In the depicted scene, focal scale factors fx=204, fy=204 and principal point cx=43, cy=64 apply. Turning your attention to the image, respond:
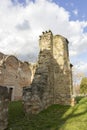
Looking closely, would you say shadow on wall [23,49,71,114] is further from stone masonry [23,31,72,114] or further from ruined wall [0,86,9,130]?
ruined wall [0,86,9,130]

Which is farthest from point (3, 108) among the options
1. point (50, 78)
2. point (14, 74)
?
point (14, 74)

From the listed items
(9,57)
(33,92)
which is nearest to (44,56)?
Answer: (33,92)

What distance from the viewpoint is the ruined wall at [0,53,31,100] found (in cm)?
2296

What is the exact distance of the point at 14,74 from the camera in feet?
82.3

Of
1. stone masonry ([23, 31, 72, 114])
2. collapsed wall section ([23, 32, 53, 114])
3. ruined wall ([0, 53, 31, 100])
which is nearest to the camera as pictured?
collapsed wall section ([23, 32, 53, 114])

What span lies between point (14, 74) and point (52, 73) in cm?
1251

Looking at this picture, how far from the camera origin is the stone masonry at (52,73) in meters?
11.5

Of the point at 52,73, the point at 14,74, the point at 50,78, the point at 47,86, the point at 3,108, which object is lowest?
the point at 3,108

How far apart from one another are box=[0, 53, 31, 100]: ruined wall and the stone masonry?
10109 millimetres

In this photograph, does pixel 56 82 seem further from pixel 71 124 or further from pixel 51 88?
pixel 71 124

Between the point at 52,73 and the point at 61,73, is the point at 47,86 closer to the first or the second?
the point at 52,73

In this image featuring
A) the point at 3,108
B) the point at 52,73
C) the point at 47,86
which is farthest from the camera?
the point at 52,73

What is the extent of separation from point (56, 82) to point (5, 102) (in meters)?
6.16

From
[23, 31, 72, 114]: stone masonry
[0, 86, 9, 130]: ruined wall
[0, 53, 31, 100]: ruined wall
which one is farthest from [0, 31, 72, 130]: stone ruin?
[0, 53, 31, 100]: ruined wall
